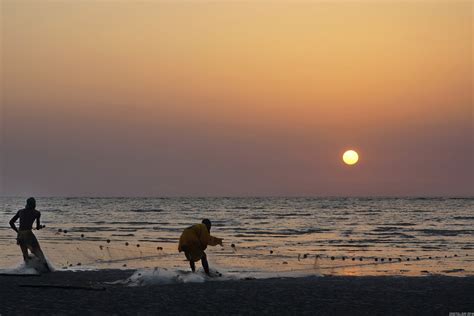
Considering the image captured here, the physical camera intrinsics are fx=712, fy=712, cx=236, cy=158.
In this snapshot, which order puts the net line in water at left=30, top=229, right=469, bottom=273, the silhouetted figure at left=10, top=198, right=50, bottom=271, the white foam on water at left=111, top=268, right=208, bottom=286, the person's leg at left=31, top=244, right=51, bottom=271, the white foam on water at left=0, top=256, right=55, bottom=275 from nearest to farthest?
the white foam on water at left=111, top=268, right=208, bottom=286, the white foam on water at left=0, top=256, right=55, bottom=275, the silhouetted figure at left=10, top=198, right=50, bottom=271, the person's leg at left=31, top=244, right=51, bottom=271, the net line in water at left=30, top=229, right=469, bottom=273

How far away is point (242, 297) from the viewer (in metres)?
15.7

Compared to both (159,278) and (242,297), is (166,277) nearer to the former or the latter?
(159,278)

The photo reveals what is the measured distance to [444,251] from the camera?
120ft

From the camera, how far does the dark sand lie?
13.8m

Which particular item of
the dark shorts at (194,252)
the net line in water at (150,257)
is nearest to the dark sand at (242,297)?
the dark shorts at (194,252)

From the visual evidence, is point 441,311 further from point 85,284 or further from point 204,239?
point 85,284

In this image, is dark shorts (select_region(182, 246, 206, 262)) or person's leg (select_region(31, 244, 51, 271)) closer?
dark shorts (select_region(182, 246, 206, 262))

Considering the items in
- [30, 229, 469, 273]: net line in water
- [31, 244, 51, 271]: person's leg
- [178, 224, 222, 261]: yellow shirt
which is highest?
[178, 224, 222, 261]: yellow shirt

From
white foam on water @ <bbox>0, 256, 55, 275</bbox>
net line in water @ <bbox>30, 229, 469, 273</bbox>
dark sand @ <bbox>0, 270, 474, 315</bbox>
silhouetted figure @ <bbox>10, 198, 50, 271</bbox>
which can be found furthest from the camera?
net line in water @ <bbox>30, 229, 469, 273</bbox>

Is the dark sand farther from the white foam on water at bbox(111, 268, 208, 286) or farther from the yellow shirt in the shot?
the yellow shirt

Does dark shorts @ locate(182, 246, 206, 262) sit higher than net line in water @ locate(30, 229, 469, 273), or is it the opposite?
dark shorts @ locate(182, 246, 206, 262)

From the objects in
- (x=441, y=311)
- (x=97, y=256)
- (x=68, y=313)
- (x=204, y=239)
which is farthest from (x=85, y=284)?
(x=97, y=256)

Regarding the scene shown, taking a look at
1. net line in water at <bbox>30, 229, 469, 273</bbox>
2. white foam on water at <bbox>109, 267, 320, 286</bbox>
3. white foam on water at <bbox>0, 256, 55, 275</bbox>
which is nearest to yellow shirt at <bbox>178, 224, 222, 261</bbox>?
white foam on water at <bbox>109, 267, 320, 286</bbox>

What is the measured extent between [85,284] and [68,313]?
5013 millimetres
